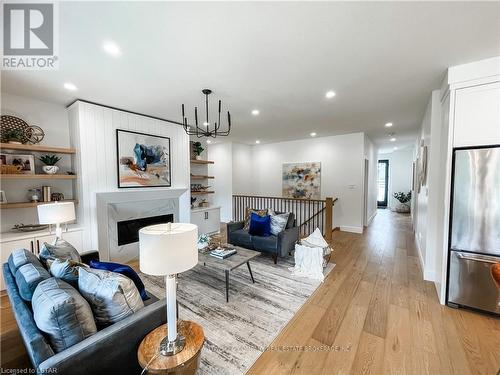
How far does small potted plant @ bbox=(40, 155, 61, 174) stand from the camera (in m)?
3.20

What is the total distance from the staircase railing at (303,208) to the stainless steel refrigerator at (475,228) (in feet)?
8.64

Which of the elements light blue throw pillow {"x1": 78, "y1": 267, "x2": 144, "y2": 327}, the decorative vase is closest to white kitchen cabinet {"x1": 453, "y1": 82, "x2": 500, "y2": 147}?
light blue throw pillow {"x1": 78, "y1": 267, "x2": 144, "y2": 327}

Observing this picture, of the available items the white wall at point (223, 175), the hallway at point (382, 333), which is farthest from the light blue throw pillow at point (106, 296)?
the white wall at point (223, 175)

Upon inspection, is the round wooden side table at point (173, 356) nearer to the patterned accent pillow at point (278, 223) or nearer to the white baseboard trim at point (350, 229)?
the patterned accent pillow at point (278, 223)

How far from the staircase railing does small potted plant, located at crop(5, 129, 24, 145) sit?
16.1 feet

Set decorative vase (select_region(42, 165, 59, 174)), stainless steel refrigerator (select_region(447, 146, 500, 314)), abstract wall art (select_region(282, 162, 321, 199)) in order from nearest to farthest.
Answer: stainless steel refrigerator (select_region(447, 146, 500, 314)) < decorative vase (select_region(42, 165, 59, 174)) < abstract wall art (select_region(282, 162, 321, 199))

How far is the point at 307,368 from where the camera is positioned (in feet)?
5.59

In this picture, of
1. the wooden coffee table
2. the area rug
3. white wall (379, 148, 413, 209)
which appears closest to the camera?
the area rug

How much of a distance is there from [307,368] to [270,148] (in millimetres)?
6424

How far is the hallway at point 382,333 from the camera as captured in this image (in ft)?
5.64

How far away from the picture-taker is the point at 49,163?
326 cm

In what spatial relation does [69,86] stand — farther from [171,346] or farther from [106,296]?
[171,346]

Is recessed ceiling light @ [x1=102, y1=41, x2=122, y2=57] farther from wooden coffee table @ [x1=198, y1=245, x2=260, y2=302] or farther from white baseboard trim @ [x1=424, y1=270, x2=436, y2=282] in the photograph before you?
white baseboard trim @ [x1=424, y1=270, x2=436, y2=282]

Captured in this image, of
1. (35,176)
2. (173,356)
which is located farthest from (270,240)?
(35,176)
